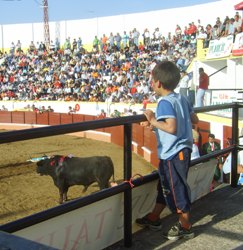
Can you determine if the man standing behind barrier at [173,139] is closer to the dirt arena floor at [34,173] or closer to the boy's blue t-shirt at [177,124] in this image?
the boy's blue t-shirt at [177,124]

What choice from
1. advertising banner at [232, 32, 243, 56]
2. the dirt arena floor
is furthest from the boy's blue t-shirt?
advertising banner at [232, 32, 243, 56]

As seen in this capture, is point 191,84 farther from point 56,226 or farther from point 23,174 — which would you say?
point 56,226

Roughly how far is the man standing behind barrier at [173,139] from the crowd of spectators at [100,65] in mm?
14327

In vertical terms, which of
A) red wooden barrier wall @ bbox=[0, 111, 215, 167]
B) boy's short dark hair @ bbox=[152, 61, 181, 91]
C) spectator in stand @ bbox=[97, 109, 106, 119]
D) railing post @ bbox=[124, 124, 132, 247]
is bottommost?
red wooden barrier wall @ bbox=[0, 111, 215, 167]

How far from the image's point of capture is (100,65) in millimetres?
25484

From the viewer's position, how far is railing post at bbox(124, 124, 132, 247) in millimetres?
2596

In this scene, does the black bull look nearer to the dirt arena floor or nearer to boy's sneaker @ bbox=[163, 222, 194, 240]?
the dirt arena floor

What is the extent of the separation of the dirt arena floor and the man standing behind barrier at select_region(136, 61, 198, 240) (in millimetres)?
4280

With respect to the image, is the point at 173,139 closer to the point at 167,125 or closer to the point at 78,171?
the point at 167,125

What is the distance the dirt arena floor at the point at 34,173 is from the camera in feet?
24.8

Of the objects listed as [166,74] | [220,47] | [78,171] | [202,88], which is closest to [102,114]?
[220,47]

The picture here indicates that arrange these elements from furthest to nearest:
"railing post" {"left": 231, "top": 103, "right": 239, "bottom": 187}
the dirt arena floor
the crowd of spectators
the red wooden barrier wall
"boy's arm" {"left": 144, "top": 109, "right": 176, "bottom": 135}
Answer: the crowd of spectators → the red wooden barrier wall → the dirt arena floor → "railing post" {"left": 231, "top": 103, "right": 239, "bottom": 187} → "boy's arm" {"left": 144, "top": 109, "right": 176, "bottom": 135}

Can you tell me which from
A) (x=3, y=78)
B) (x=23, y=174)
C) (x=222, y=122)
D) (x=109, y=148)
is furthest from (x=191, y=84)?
(x=3, y=78)

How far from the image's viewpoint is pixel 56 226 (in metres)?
2.22
